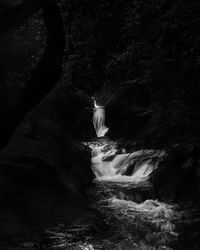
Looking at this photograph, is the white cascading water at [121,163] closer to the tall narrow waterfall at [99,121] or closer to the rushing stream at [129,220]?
the rushing stream at [129,220]

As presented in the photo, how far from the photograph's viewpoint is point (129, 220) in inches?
437

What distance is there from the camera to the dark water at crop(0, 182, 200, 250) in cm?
891

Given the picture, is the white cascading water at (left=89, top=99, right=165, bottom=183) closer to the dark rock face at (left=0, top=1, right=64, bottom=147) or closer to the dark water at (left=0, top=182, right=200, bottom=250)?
the dark water at (left=0, top=182, right=200, bottom=250)

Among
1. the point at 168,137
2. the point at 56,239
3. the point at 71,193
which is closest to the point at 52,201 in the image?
the point at 71,193

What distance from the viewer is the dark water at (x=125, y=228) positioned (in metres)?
8.91

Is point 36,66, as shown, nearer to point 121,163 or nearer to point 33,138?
point 33,138

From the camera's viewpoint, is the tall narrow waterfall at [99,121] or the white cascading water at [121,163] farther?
the tall narrow waterfall at [99,121]

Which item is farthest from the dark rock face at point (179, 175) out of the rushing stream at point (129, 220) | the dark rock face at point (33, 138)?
the dark rock face at point (33, 138)

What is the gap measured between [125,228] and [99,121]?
18041mm

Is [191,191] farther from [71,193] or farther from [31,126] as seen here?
[31,126]

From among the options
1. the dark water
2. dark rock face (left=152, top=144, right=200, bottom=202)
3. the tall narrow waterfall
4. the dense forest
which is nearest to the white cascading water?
the dense forest

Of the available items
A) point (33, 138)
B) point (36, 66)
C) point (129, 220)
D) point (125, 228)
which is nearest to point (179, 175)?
point (129, 220)

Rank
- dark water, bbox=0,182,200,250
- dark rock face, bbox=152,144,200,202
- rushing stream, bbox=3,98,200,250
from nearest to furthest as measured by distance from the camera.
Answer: dark water, bbox=0,182,200,250, rushing stream, bbox=3,98,200,250, dark rock face, bbox=152,144,200,202

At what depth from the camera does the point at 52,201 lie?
1121 centimetres
